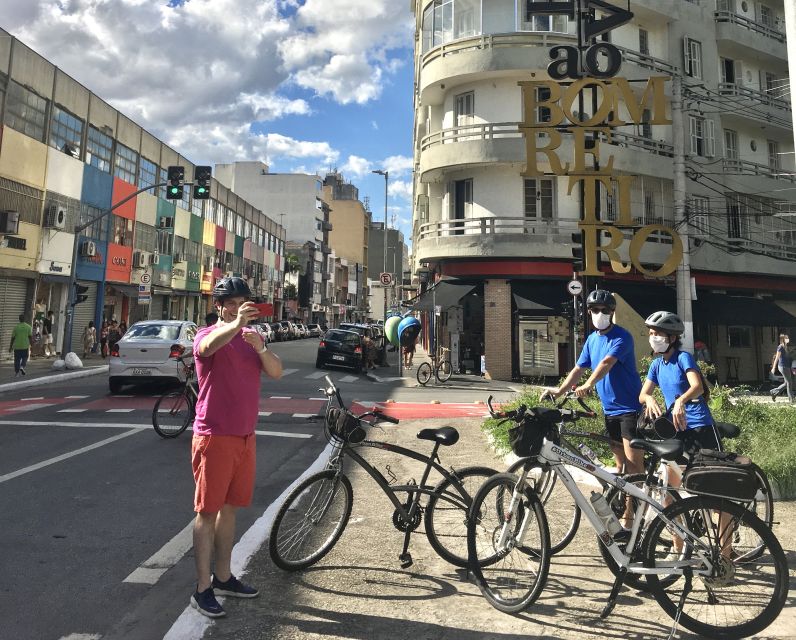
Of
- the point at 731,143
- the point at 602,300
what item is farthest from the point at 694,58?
the point at 602,300

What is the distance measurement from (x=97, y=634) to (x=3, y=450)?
5707mm

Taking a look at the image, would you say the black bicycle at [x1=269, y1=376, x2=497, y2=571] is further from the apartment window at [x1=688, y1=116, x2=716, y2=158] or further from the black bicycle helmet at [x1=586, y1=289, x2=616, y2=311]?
the apartment window at [x1=688, y1=116, x2=716, y2=158]

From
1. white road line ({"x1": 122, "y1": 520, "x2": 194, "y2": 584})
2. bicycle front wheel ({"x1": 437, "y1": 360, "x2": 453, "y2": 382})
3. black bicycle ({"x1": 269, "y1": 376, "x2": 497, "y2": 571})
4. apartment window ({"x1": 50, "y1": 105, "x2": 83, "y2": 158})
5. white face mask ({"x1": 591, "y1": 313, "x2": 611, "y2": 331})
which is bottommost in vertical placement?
white road line ({"x1": 122, "y1": 520, "x2": 194, "y2": 584})

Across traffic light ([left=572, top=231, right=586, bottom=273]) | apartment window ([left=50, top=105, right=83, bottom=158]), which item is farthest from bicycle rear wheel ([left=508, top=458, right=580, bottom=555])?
apartment window ([left=50, top=105, right=83, bottom=158])

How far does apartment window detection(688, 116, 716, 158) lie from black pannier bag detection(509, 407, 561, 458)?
85.4 feet

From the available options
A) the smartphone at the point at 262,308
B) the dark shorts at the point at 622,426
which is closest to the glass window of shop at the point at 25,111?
the smartphone at the point at 262,308

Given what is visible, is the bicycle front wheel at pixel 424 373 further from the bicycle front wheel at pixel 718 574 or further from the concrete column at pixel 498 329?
the bicycle front wheel at pixel 718 574

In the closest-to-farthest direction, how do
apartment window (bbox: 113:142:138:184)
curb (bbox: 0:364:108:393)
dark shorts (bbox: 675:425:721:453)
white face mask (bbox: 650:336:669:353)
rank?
dark shorts (bbox: 675:425:721:453)
white face mask (bbox: 650:336:669:353)
curb (bbox: 0:364:108:393)
apartment window (bbox: 113:142:138:184)

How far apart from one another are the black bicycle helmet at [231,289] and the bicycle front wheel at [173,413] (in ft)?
18.3

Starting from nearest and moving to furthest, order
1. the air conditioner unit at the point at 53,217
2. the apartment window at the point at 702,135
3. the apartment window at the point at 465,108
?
the apartment window at the point at 465,108, the air conditioner unit at the point at 53,217, the apartment window at the point at 702,135

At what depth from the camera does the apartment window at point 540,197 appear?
22.5m

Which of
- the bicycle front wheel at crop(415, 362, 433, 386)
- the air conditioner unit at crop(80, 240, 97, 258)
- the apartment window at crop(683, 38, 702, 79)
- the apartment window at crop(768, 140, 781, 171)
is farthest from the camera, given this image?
the apartment window at crop(768, 140, 781, 171)

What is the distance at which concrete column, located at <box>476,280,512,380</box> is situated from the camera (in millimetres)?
21891

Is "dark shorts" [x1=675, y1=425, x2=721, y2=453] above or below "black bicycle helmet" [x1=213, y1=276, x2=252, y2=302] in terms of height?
below
